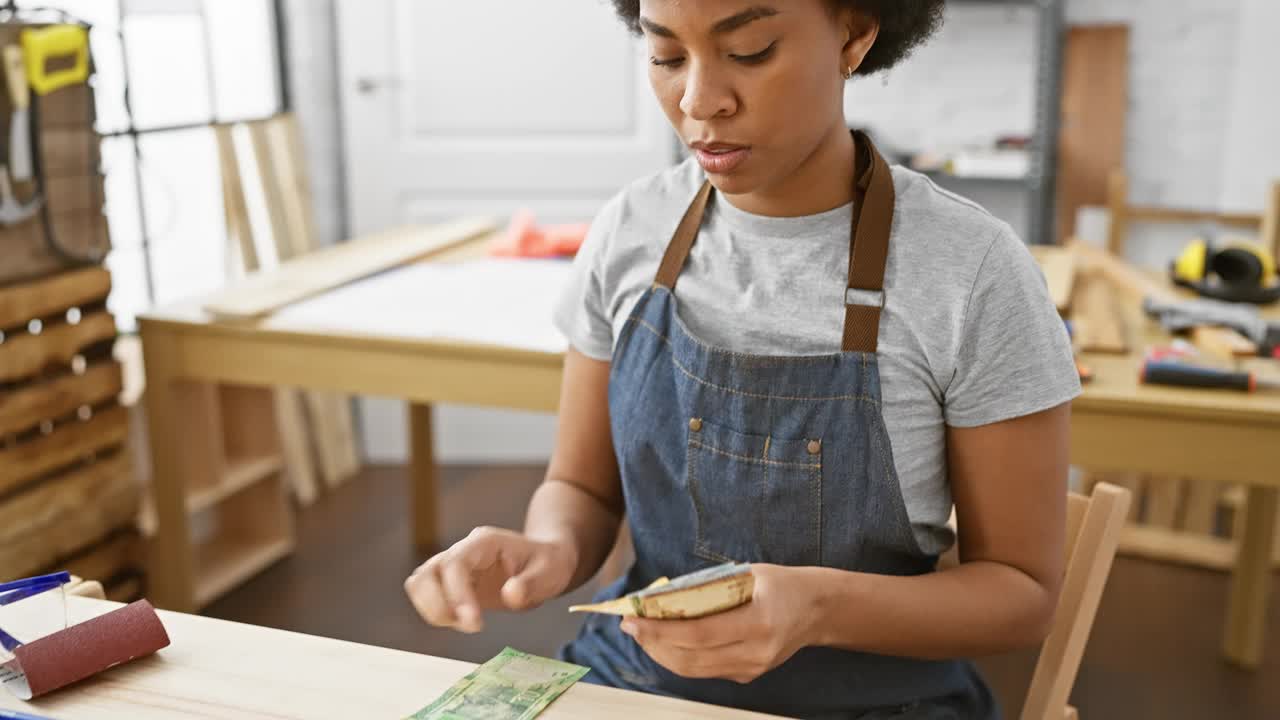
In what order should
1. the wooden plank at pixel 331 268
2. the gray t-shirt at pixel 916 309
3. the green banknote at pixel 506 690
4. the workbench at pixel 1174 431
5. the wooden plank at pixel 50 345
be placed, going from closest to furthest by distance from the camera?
the green banknote at pixel 506 690 < the gray t-shirt at pixel 916 309 < the workbench at pixel 1174 431 < the wooden plank at pixel 50 345 < the wooden plank at pixel 331 268

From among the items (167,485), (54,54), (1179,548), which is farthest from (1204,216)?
(54,54)

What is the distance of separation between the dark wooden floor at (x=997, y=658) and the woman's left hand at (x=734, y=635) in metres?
1.76

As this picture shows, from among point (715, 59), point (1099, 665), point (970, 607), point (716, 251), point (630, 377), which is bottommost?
point (1099, 665)

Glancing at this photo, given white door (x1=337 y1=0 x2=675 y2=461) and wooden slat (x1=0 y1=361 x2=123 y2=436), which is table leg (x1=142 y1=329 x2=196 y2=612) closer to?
wooden slat (x1=0 y1=361 x2=123 y2=436)

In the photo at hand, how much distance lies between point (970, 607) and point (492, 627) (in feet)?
6.22

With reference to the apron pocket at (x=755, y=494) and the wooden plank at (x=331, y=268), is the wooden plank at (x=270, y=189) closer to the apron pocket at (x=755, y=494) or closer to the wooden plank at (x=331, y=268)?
the wooden plank at (x=331, y=268)

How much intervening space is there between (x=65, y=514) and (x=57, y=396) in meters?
0.24

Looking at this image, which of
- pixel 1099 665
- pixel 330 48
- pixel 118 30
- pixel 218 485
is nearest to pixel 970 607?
pixel 1099 665

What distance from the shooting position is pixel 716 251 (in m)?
1.34

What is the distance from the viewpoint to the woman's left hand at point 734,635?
3.16 ft

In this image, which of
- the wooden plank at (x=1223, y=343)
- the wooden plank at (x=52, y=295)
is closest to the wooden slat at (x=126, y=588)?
the wooden plank at (x=52, y=295)

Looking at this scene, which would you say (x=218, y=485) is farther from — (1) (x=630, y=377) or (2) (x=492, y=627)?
(1) (x=630, y=377)

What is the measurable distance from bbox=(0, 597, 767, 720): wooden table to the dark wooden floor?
5.50 ft

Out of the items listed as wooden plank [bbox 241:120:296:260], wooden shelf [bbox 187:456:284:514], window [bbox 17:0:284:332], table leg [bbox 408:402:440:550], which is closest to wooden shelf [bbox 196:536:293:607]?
wooden shelf [bbox 187:456:284:514]
